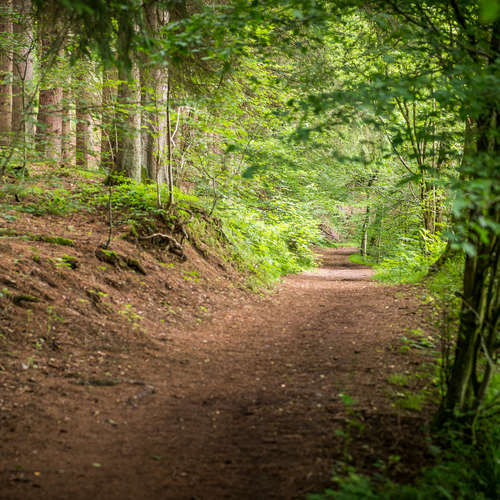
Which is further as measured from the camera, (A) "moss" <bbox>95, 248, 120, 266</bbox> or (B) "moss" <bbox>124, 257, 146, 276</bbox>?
(B) "moss" <bbox>124, 257, 146, 276</bbox>

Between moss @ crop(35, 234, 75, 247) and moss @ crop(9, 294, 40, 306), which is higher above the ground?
moss @ crop(35, 234, 75, 247)

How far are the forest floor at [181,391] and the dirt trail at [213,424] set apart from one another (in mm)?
13

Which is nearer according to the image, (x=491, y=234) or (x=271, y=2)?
(x=491, y=234)

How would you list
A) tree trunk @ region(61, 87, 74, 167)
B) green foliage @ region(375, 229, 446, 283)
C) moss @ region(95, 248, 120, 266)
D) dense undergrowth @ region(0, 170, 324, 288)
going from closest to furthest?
tree trunk @ region(61, 87, 74, 167) → moss @ region(95, 248, 120, 266) → dense undergrowth @ region(0, 170, 324, 288) → green foliage @ region(375, 229, 446, 283)

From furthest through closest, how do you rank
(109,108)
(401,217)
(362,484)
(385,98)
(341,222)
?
(341,222)
(401,217)
(109,108)
(385,98)
(362,484)

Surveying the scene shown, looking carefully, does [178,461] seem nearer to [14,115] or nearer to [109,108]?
[109,108]

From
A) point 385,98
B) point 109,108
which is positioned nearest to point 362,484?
point 385,98

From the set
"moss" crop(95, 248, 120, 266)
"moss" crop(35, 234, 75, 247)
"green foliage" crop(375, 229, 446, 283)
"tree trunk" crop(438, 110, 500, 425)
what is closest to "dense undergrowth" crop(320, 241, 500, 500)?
"tree trunk" crop(438, 110, 500, 425)

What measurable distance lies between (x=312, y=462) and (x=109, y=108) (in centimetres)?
544

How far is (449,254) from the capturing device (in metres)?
8.84

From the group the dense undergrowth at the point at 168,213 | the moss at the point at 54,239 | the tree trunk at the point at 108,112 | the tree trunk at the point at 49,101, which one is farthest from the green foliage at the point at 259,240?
the tree trunk at the point at 49,101

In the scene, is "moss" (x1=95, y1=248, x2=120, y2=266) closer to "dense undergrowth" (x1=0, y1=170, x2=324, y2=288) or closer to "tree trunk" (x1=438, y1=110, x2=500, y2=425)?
"dense undergrowth" (x1=0, y1=170, x2=324, y2=288)

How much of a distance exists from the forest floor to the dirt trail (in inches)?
0.5

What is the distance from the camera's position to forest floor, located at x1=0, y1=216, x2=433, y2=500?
8.96 ft
